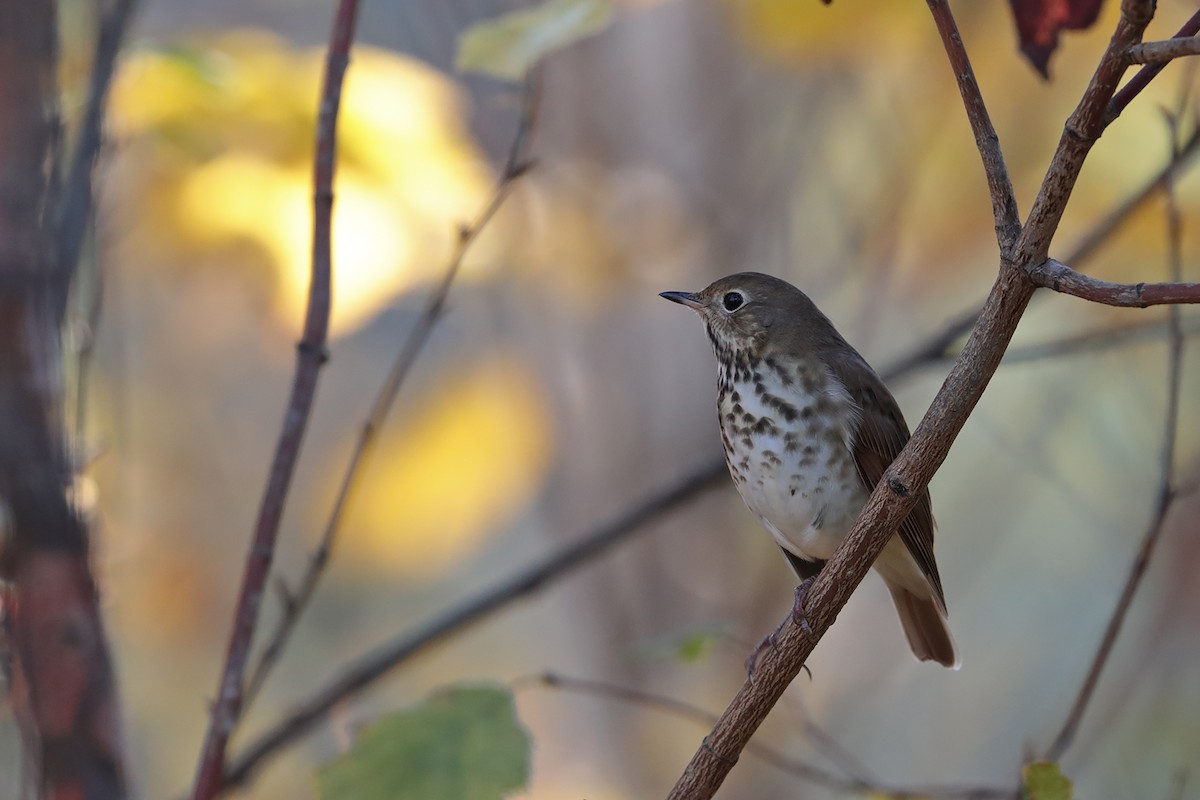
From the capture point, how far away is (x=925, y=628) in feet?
7.13

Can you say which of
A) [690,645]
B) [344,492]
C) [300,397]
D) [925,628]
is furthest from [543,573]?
[925,628]

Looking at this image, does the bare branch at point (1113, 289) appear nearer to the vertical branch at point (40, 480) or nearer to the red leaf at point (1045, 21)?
the red leaf at point (1045, 21)

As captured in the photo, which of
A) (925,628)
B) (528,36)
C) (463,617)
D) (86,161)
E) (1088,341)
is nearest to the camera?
(86,161)

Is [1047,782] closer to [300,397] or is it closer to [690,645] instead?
[690,645]

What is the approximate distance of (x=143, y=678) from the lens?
3.62m

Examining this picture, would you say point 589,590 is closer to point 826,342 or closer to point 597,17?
point 826,342

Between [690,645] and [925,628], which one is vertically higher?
[690,645]

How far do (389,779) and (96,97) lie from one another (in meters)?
0.87

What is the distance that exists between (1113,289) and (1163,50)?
18 centimetres

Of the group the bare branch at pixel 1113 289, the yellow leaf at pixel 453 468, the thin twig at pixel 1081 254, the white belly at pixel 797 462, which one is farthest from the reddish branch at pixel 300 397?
the yellow leaf at pixel 453 468

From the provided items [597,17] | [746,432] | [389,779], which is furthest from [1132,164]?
[389,779]

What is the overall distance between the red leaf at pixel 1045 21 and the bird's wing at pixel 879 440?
68cm

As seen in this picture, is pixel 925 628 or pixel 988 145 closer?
pixel 988 145

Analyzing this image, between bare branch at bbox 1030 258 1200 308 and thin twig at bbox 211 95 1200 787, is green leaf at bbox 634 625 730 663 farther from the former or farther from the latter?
bare branch at bbox 1030 258 1200 308
